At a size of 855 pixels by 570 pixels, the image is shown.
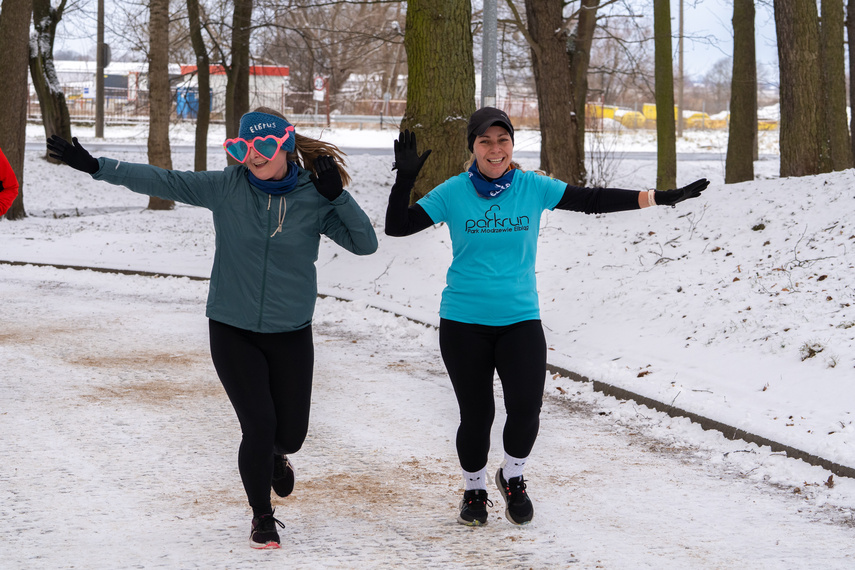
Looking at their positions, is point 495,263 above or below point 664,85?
below

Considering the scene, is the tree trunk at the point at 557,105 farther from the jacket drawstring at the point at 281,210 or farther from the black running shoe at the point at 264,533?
the black running shoe at the point at 264,533

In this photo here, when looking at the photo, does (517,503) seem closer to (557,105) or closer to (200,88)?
(557,105)

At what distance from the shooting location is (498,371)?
4457 millimetres

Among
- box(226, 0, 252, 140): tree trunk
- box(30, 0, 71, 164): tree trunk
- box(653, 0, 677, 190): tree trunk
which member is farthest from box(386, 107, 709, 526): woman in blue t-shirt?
box(30, 0, 71, 164): tree trunk

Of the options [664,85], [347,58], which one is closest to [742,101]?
[664,85]

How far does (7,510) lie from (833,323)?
6.25m

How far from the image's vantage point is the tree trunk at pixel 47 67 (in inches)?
1077

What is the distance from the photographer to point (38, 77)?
27359 mm

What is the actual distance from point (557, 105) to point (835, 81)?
4.34m

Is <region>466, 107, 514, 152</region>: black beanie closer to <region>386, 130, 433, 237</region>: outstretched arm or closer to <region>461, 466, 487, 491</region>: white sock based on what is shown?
<region>386, 130, 433, 237</region>: outstretched arm

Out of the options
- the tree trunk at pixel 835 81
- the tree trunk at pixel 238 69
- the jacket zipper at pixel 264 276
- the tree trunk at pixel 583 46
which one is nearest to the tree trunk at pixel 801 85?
the tree trunk at pixel 835 81

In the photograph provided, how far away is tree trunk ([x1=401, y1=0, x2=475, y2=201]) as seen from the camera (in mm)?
14266

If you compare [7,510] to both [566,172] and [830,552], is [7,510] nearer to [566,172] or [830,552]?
[830,552]

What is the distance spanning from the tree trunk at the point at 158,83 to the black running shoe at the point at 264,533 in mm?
17976
